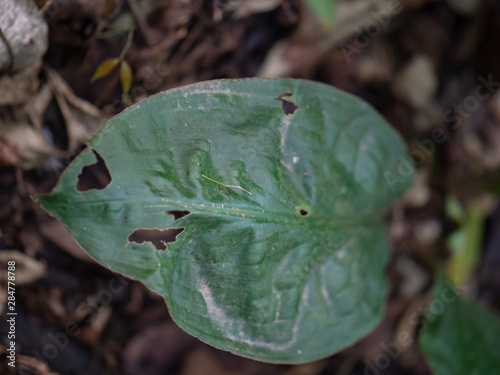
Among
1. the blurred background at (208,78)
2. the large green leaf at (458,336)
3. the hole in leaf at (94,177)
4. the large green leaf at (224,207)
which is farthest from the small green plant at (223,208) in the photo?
the large green leaf at (458,336)

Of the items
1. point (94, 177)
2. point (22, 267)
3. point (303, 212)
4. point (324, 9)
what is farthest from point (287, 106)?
point (22, 267)

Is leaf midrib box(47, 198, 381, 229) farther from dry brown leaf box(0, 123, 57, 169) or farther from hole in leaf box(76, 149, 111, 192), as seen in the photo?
dry brown leaf box(0, 123, 57, 169)

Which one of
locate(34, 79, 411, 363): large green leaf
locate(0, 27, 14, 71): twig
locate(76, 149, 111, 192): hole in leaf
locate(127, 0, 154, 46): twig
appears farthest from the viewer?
locate(127, 0, 154, 46): twig

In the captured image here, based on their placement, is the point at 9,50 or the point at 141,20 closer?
the point at 9,50

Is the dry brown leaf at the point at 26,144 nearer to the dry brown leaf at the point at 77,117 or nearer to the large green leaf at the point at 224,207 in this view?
the dry brown leaf at the point at 77,117

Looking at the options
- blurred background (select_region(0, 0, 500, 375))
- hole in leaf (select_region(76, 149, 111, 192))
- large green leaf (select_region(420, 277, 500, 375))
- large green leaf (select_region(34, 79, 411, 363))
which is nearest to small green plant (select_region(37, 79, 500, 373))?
large green leaf (select_region(34, 79, 411, 363))

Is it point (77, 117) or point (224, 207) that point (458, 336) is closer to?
point (224, 207)

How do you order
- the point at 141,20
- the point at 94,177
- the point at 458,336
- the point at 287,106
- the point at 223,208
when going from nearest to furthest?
the point at 223,208, the point at 287,106, the point at 94,177, the point at 141,20, the point at 458,336
